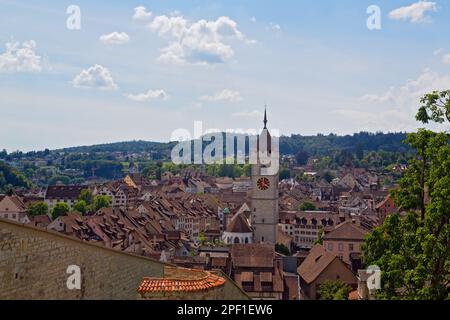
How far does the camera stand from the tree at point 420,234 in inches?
541

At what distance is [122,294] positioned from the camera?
13.2 m

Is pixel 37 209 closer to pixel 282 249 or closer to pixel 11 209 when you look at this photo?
pixel 11 209

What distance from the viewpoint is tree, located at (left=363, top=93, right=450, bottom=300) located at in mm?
13742

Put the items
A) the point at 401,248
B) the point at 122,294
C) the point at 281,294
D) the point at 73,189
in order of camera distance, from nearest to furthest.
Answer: the point at 122,294 < the point at 401,248 < the point at 281,294 < the point at 73,189

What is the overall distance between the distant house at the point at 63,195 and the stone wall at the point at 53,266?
321ft

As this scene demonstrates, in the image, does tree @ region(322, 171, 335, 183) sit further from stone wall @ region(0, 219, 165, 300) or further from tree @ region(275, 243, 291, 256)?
stone wall @ region(0, 219, 165, 300)

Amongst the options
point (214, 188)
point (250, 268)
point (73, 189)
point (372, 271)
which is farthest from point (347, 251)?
point (214, 188)

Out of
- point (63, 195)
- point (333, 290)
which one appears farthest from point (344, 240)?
point (63, 195)

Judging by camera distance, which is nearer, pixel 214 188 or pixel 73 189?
pixel 73 189

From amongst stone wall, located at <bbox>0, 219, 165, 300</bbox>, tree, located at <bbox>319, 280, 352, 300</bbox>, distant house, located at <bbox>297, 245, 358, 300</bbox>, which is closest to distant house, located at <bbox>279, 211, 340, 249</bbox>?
distant house, located at <bbox>297, 245, 358, 300</bbox>

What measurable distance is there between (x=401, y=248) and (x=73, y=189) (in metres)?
101

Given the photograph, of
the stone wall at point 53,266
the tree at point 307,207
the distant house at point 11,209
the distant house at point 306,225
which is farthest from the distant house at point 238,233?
the stone wall at point 53,266

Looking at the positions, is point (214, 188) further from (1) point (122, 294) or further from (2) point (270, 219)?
(1) point (122, 294)

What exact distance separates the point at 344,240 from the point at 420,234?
148 ft
